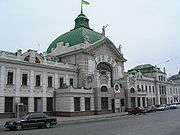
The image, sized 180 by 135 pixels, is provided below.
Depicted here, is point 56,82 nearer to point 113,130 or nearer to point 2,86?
point 2,86

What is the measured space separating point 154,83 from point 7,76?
179 feet

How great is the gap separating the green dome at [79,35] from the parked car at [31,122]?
95.6 ft

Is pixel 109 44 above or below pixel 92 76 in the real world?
above

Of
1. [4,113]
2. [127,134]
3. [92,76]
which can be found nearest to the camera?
[127,134]

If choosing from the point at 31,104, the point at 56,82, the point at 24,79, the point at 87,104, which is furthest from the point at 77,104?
the point at 24,79

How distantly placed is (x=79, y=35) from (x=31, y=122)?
32.6 metres

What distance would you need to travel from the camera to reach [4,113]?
128ft

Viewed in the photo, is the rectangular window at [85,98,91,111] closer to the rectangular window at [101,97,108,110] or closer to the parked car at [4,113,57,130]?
the rectangular window at [101,97,108,110]

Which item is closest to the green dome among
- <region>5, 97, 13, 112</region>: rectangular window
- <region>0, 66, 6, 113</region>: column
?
<region>0, 66, 6, 113</region>: column

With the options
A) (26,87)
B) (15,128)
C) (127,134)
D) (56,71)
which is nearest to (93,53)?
(56,71)

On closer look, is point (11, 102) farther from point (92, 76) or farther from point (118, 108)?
point (118, 108)

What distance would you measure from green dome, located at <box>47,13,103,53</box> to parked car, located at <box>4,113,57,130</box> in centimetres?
2913

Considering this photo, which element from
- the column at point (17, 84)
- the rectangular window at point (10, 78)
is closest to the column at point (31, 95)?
the column at point (17, 84)

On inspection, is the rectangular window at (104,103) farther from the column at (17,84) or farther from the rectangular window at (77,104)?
the column at (17,84)
